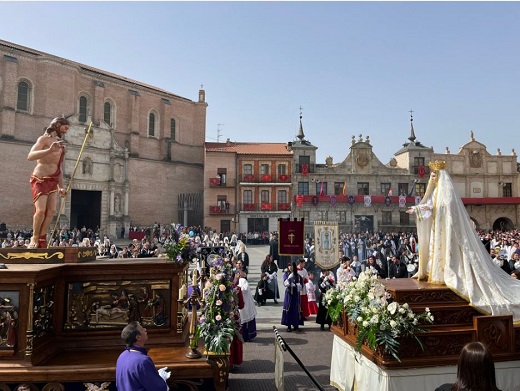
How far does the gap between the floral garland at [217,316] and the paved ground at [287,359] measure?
5.78 feet

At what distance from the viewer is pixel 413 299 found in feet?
19.6

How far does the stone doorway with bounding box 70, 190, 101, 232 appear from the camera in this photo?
39.0m

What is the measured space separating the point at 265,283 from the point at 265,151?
34.5 m

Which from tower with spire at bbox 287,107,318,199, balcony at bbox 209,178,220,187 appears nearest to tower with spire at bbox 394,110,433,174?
tower with spire at bbox 287,107,318,199

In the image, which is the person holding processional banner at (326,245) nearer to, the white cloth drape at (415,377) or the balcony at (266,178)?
the white cloth drape at (415,377)

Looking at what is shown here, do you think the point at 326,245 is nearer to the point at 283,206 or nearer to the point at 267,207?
the point at 267,207

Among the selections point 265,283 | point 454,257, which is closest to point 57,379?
point 454,257

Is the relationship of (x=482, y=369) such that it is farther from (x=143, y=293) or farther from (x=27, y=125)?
(x=27, y=125)

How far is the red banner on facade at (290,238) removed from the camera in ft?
47.9

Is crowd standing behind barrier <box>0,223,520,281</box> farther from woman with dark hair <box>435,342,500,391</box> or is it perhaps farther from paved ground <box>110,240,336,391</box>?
woman with dark hair <box>435,342,500,391</box>

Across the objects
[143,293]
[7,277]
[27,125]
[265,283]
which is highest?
[27,125]

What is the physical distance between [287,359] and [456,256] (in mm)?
4434

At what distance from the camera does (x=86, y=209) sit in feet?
132

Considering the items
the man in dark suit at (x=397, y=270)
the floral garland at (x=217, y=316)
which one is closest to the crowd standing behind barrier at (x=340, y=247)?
the man in dark suit at (x=397, y=270)
